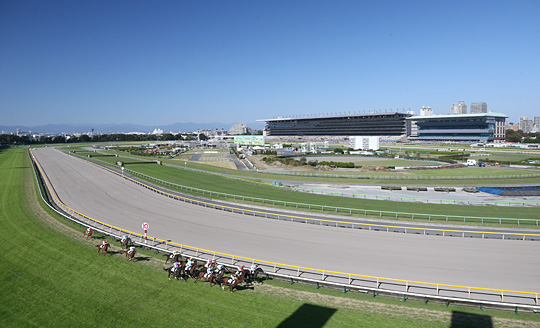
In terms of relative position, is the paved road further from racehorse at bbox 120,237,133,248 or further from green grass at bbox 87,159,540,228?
green grass at bbox 87,159,540,228

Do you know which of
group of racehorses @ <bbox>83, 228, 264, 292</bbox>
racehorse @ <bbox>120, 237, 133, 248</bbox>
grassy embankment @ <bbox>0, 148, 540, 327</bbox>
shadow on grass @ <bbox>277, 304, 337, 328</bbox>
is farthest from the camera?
racehorse @ <bbox>120, 237, 133, 248</bbox>

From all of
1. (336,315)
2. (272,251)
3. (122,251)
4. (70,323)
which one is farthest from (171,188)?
(336,315)

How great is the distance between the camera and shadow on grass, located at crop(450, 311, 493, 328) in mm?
12789

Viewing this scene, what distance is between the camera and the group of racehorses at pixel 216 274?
16.1 m

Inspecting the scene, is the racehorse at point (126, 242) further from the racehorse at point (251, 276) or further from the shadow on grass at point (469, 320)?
the shadow on grass at point (469, 320)

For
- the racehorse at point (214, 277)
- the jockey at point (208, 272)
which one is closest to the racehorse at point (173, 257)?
the racehorse at point (214, 277)

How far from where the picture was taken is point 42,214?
3030 centimetres

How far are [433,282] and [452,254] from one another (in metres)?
4.76

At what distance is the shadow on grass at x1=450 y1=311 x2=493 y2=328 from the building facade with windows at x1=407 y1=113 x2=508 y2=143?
171 m

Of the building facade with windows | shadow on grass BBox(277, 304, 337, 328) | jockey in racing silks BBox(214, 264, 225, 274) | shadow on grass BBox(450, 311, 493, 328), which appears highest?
the building facade with windows

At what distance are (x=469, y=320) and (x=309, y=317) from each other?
608cm

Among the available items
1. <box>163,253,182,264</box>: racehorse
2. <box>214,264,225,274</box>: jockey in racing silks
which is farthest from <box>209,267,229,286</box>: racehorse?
<box>163,253,182,264</box>: racehorse

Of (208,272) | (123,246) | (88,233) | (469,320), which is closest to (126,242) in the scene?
(123,246)

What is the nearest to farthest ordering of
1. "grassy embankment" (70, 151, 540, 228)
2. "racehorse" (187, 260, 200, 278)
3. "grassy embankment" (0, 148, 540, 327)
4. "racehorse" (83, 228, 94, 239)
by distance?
"grassy embankment" (0, 148, 540, 327) → "racehorse" (187, 260, 200, 278) → "racehorse" (83, 228, 94, 239) → "grassy embankment" (70, 151, 540, 228)
